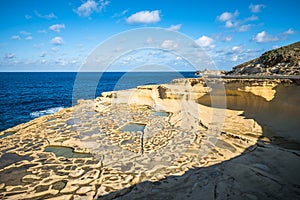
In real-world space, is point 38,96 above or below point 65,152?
above

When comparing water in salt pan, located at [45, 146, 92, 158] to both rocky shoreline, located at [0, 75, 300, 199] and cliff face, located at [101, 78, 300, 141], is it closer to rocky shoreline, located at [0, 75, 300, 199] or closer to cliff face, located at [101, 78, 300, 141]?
rocky shoreline, located at [0, 75, 300, 199]

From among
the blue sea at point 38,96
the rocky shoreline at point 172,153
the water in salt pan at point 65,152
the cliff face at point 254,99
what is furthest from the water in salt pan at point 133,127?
the blue sea at point 38,96

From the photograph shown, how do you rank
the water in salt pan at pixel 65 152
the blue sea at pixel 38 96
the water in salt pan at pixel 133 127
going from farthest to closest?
the blue sea at pixel 38 96 < the water in salt pan at pixel 133 127 < the water in salt pan at pixel 65 152

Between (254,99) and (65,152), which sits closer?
(65,152)

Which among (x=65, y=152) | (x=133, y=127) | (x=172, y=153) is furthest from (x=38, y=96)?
(x=172, y=153)

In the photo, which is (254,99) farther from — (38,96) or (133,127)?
(38,96)

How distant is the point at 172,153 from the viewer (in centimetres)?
762

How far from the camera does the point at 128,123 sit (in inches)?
493

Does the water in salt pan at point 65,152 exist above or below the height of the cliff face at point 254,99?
below

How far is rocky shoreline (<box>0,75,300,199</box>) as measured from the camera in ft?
17.0

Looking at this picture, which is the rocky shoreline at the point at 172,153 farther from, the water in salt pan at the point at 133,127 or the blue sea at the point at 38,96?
the blue sea at the point at 38,96

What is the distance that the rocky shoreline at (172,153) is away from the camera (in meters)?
5.18

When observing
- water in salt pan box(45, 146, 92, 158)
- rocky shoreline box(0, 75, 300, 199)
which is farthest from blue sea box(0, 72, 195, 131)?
water in salt pan box(45, 146, 92, 158)

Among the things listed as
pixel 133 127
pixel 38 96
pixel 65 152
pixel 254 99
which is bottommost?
pixel 65 152
